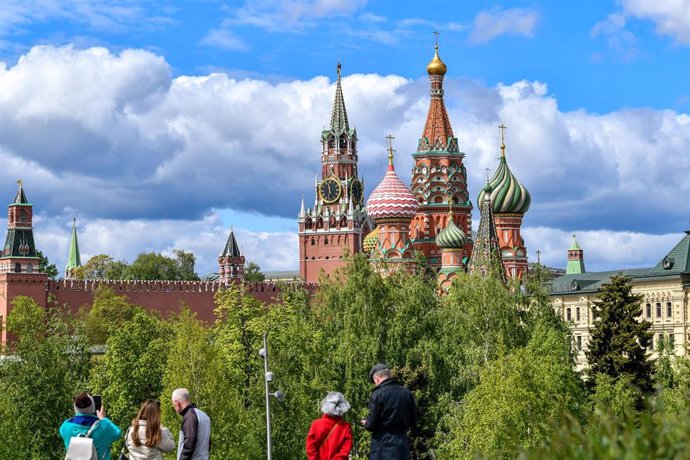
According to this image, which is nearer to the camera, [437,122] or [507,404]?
[507,404]

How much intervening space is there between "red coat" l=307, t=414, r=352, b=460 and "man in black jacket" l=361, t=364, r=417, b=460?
0.77ft

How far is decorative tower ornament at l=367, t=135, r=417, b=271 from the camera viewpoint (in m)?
72.3

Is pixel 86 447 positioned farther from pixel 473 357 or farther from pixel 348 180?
pixel 348 180

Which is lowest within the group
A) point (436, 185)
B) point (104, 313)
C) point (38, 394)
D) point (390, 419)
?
point (38, 394)

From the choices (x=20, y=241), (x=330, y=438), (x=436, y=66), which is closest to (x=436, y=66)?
(x=436, y=66)

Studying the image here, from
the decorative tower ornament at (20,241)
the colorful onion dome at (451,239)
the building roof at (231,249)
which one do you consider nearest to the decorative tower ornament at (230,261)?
the building roof at (231,249)

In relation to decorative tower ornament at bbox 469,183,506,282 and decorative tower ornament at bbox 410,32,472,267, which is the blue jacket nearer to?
decorative tower ornament at bbox 469,183,506,282

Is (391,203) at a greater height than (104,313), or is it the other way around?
(391,203)

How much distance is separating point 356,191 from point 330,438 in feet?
418

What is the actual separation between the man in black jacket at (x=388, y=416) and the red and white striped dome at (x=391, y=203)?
202ft

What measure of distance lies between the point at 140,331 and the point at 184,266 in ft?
284

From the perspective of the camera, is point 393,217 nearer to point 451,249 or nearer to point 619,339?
point 451,249

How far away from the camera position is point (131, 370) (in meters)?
43.4

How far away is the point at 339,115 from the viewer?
5546 inches
